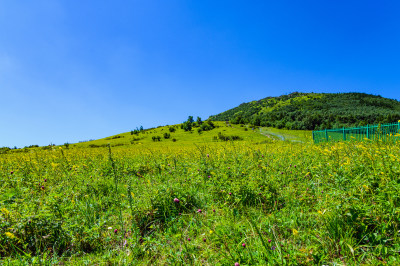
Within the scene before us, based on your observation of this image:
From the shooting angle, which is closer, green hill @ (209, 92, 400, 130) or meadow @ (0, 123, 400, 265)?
meadow @ (0, 123, 400, 265)

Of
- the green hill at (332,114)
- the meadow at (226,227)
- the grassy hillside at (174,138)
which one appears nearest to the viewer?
the meadow at (226,227)

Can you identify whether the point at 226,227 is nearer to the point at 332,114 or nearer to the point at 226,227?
the point at 226,227

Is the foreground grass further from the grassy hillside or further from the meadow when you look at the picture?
the grassy hillside

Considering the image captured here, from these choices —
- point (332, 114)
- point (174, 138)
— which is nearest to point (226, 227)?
point (174, 138)

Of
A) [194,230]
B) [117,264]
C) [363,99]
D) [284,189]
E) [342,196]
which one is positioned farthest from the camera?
[363,99]

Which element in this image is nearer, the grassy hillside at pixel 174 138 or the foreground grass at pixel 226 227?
the foreground grass at pixel 226 227

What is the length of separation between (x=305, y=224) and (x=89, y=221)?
321cm

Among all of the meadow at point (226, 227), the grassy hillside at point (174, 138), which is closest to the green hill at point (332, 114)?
the grassy hillside at point (174, 138)

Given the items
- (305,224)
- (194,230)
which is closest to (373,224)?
(305,224)

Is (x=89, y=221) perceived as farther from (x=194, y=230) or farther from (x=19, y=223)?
(x=194, y=230)

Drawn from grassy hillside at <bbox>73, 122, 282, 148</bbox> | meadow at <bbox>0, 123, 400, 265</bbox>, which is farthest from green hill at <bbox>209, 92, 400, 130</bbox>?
meadow at <bbox>0, 123, 400, 265</bbox>

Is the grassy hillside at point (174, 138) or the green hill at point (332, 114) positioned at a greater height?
the green hill at point (332, 114)

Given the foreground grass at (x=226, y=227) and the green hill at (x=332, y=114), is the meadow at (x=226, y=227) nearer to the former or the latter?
the foreground grass at (x=226, y=227)

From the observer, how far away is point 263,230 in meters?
2.31
